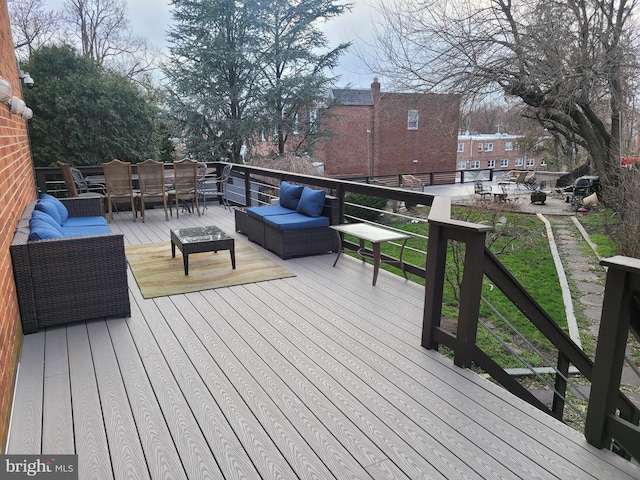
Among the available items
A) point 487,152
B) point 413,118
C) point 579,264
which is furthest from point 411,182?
point 487,152

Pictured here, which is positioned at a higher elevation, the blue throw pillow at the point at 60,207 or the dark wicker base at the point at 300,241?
the blue throw pillow at the point at 60,207

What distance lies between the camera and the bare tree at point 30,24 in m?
13.9

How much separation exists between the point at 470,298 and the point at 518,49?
8.36 meters

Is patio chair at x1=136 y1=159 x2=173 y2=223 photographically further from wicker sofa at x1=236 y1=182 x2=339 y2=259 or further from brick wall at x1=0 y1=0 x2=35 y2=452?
brick wall at x1=0 y1=0 x2=35 y2=452

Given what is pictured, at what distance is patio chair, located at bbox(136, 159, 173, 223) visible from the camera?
740 centimetres

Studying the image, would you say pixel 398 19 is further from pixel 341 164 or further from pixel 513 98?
pixel 341 164

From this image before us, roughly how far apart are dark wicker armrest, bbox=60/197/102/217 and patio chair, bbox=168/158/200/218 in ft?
6.88

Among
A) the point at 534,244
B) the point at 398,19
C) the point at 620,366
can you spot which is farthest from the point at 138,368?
the point at 398,19

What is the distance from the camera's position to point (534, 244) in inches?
349

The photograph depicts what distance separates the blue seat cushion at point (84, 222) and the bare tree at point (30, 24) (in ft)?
38.3

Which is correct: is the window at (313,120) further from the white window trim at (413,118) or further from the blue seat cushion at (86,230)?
the blue seat cushion at (86,230)

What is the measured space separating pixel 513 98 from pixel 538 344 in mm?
7710

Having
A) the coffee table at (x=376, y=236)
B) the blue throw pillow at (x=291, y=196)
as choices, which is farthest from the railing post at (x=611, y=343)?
the blue throw pillow at (x=291, y=196)

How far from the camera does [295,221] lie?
16.8 feet
